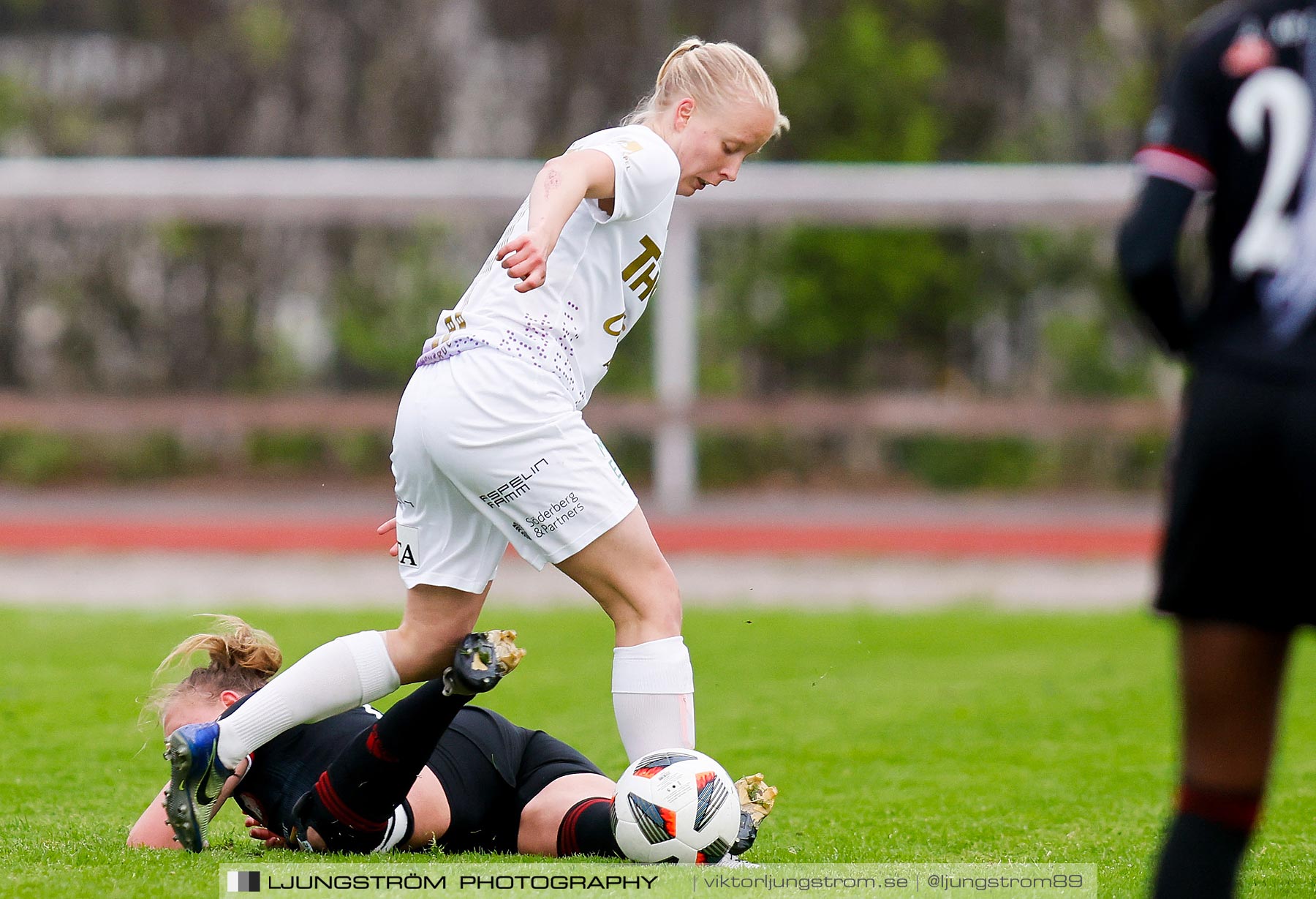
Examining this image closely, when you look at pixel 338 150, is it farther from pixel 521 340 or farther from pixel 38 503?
pixel 521 340

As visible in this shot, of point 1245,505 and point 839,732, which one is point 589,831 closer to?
point 1245,505

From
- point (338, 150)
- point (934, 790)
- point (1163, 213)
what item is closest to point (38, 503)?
point (338, 150)

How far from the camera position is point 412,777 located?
3033mm

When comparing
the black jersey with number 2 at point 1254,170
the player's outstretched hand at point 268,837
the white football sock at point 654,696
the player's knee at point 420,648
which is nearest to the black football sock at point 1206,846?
the black jersey with number 2 at point 1254,170

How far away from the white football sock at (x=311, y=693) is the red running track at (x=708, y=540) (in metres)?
8.15

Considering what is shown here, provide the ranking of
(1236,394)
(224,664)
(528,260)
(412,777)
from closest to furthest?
1. (1236,394)
2. (528,260)
3. (412,777)
4. (224,664)

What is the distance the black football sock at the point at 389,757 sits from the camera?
2984 mm

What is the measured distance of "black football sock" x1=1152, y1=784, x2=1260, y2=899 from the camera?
196cm

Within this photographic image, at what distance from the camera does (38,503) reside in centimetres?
1393

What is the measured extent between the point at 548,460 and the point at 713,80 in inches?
35.5

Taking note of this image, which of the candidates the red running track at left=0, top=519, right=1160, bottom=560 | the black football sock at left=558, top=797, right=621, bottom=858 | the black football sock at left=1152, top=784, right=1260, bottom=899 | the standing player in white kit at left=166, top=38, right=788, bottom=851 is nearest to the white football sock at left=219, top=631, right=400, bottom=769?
the standing player in white kit at left=166, top=38, right=788, bottom=851

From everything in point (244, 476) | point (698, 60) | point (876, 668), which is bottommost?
point (244, 476)

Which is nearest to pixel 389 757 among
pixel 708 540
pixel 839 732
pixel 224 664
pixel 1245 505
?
pixel 224 664

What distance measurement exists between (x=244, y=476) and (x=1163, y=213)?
1514 cm
